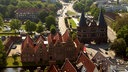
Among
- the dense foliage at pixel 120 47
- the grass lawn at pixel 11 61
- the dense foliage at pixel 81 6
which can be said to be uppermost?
the grass lawn at pixel 11 61

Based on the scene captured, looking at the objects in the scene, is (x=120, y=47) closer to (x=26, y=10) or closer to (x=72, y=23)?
(x=72, y=23)

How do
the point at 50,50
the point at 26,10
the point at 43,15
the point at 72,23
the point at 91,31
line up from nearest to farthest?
the point at 50,50
the point at 91,31
the point at 72,23
the point at 43,15
the point at 26,10

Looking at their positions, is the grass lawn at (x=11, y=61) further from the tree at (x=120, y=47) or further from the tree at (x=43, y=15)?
the tree at (x=43, y=15)

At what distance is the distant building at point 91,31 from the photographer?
94500 millimetres

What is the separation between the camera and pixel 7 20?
134 metres

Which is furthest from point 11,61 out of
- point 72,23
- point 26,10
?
point 26,10

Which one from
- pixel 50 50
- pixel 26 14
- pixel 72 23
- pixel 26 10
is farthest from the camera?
pixel 26 10

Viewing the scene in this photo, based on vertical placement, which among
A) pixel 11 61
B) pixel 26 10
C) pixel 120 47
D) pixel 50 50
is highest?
pixel 50 50

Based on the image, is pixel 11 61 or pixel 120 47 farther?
pixel 120 47

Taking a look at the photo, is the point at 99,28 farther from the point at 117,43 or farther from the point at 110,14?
the point at 110,14

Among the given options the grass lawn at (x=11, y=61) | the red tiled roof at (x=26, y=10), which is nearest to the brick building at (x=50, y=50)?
the grass lawn at (x=11, y=61)

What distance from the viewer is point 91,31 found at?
313 ft

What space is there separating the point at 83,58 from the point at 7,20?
8283cm

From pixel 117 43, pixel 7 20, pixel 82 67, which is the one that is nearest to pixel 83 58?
pixel 82 67
